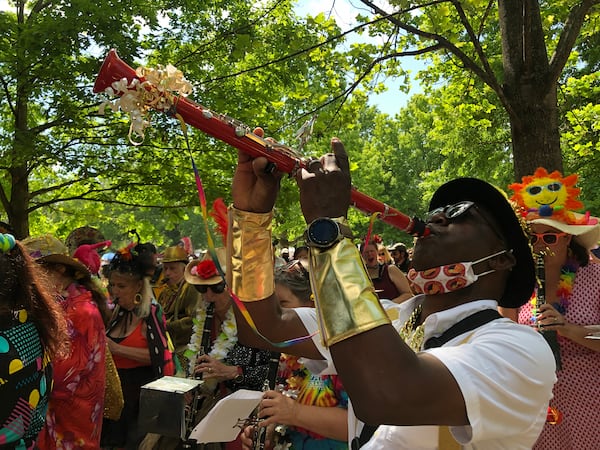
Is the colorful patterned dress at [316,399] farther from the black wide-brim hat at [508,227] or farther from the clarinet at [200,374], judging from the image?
the clarinet at [200,374]

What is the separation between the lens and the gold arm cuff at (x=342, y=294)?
1.36m

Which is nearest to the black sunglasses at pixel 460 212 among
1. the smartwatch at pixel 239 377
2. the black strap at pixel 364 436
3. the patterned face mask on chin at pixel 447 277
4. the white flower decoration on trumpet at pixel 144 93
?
the patterned face mask on chin at pixel 447 277

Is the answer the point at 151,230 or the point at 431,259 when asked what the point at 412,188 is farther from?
the point at 431,259

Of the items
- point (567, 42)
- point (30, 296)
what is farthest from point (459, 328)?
point (567, 42)

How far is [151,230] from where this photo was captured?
13523mm

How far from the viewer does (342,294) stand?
1.39m

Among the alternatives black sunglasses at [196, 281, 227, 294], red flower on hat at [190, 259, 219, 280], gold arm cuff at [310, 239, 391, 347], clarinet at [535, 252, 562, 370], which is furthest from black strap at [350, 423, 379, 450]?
red flower on hat at [190, 259, 219, 280]

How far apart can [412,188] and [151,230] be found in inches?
763

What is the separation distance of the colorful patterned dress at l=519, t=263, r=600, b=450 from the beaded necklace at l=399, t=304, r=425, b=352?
81.1 inches

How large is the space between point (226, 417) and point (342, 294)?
1861 millimetres

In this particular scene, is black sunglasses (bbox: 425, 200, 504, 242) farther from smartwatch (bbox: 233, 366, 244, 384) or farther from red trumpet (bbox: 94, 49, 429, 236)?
smartwatch (bbox: 233, 366, 244, 384)

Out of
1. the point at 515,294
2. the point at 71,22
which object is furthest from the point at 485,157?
the point at 515,294

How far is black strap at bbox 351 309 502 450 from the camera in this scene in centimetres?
181

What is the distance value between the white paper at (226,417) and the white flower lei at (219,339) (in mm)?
1526
